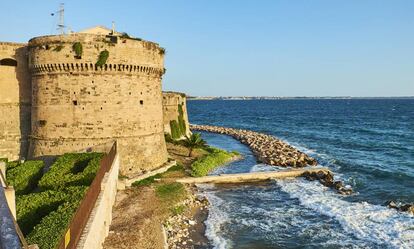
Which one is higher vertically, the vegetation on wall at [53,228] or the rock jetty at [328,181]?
the vegetation on wall at [53,228]

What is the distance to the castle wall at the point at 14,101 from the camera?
1104 inches

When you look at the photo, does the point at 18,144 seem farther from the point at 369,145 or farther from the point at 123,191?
the point at 369,145

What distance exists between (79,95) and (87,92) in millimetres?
591

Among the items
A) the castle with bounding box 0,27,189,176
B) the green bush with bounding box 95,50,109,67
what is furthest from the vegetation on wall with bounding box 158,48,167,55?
the green bush with bounding box 95,50,109,67

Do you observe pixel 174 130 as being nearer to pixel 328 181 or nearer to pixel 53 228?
pixel 328 181

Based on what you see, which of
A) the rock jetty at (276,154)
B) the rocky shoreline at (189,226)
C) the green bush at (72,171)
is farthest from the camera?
the rock jetty at (276,154)

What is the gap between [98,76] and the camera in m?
26.3

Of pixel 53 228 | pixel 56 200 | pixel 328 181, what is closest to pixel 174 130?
pixel 328 181

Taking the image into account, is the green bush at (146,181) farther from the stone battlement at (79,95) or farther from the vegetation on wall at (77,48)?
the vegetation on wall at (77,48)

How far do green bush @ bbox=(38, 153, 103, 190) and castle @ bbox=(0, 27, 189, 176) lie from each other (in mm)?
1855

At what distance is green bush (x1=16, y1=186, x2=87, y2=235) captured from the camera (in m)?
16.8

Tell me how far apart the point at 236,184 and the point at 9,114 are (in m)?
18.2

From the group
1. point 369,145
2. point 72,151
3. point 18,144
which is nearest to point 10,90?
Result: point 18,144

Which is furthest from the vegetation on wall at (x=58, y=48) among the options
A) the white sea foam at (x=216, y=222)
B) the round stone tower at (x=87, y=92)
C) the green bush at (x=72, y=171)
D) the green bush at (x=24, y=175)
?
the white sea foam at (x=216, y=222)
